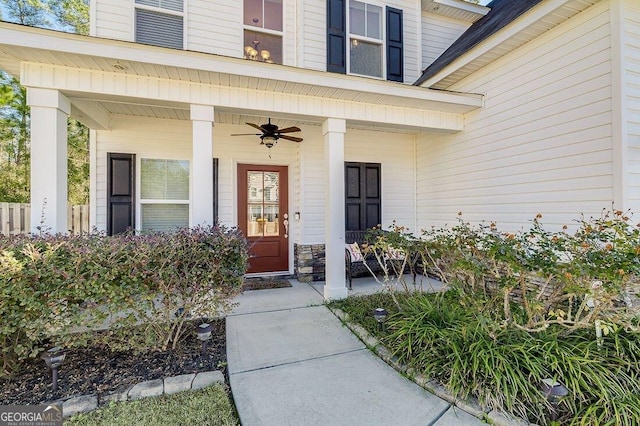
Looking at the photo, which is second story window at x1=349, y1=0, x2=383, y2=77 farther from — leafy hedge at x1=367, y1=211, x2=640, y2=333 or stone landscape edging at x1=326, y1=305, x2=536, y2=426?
stone landscape edging at x1=326, y1=305, x2=536, y2=426

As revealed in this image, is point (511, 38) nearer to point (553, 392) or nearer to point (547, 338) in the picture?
point (547, 338)

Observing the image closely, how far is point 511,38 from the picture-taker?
12.5 feet

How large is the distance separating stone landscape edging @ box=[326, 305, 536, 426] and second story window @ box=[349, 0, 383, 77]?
449cm

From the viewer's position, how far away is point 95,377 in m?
2.38

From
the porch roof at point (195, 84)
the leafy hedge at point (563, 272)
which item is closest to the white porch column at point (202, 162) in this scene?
the porch roof at point (195, 84)

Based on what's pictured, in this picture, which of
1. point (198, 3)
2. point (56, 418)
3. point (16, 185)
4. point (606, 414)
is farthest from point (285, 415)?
point (16, 185)

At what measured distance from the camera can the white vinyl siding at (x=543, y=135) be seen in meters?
3.13

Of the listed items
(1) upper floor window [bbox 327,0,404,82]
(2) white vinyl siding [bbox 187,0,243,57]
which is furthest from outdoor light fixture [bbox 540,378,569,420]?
(2) white vinyl siding [bbox 187,0,243,57]

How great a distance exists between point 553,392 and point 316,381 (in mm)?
1552

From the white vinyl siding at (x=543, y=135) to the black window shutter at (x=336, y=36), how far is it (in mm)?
2062

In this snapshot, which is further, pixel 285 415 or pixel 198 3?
pixel 198 3

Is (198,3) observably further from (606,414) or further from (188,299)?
(606,414)

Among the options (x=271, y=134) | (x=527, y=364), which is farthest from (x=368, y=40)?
(x=527, y=364)

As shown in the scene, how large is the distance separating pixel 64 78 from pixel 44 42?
38 centimetres
